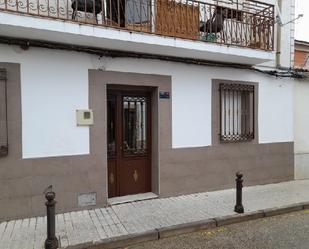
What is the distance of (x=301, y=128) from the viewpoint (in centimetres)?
941

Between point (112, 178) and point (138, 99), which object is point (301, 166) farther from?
point (112, 178)

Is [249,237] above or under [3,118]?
under

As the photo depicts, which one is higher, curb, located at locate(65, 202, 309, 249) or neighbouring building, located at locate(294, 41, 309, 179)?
neighbouring building, located at locate(294, 41, 309, 179)

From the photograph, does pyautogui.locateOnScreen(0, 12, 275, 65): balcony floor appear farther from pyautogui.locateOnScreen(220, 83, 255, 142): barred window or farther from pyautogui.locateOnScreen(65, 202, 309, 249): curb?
pyautogui.locateOnScreen(65, 202, 309, 249): curb

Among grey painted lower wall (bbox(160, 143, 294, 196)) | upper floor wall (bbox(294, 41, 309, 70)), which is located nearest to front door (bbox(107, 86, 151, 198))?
grey painted lower wall (bbox(160, 143, 294, 196))

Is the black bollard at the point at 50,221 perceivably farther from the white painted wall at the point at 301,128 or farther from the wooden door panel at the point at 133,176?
the white painted wall at the point at 301,128

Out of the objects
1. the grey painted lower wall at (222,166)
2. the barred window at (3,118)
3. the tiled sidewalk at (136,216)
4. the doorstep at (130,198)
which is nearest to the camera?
the tiled sidewalk at (136,216)

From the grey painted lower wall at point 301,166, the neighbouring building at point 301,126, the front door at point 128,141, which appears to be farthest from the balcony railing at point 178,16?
the grey painted lower wall at point 301,166

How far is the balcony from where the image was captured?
19.3ft

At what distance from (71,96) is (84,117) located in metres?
0.47

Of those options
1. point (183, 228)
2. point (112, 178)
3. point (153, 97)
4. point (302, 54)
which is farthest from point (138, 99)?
point (302, 54)

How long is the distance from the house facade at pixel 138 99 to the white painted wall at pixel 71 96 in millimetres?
19

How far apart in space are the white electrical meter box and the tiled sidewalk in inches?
67.2

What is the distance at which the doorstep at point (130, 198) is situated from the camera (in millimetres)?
6813
